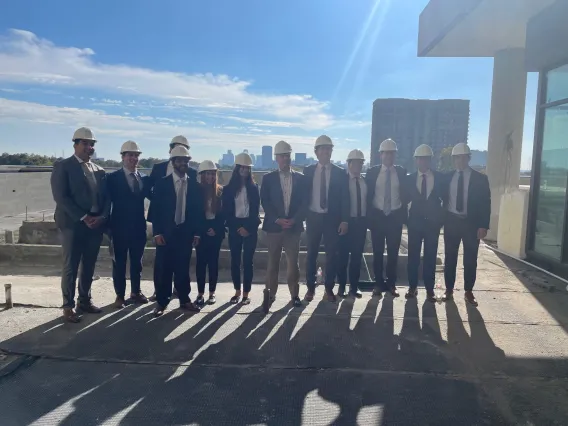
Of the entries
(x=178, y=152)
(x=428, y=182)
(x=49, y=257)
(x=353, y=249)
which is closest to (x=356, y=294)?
(x=353, y=249)

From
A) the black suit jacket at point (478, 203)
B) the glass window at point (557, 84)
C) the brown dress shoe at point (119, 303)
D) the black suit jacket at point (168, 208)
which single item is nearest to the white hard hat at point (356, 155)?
the black suit jacket at point (478, 203)

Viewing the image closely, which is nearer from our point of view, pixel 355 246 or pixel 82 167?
pixel 82 167

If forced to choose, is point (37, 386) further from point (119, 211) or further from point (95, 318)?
point (119, 211)

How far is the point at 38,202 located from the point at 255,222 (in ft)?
64.7

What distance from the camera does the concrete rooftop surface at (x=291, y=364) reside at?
10.1 feet

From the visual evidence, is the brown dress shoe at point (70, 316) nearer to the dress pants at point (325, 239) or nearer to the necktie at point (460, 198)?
the dress pants at point (325, 239)

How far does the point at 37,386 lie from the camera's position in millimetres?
3391

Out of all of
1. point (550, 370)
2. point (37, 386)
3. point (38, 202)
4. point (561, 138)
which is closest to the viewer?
point (37, 386)

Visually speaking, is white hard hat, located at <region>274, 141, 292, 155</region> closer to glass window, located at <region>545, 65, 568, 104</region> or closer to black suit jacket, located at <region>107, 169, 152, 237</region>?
black suit jacket, located at <region>107, 169, 152, 237</region>

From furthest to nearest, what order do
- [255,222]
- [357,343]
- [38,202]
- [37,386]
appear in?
[38,202], [255,222], [357,343], [37,386]

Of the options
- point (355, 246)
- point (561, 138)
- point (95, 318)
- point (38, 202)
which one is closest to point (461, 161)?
point (355, 246)

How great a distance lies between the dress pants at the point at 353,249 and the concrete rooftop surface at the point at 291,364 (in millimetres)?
378

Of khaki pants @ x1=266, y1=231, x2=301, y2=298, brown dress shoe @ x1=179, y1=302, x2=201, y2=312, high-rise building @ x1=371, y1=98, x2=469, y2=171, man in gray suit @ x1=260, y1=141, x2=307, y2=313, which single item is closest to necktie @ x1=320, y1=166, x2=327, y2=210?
man in gray suit @ x1=260, y1=141, x2=307, y2=313

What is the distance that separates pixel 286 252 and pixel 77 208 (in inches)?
97.3
